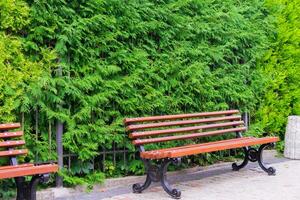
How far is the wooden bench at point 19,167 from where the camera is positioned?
5.16m

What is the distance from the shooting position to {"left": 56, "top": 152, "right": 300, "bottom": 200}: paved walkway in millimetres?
6387

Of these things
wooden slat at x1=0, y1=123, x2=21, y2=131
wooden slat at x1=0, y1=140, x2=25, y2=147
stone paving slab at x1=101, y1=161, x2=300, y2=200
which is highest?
wooden slat at x1=0, y1=123, x2=21, y2=131

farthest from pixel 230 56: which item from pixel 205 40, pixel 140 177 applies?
pixel 140 177

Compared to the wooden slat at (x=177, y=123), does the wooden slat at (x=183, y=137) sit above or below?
below

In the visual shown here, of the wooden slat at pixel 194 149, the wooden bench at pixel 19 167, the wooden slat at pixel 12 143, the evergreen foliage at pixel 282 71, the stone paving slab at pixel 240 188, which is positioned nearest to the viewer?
the wooden bench at pixel 19 167

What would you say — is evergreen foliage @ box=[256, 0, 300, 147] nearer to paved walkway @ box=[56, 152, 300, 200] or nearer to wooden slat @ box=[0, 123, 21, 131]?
paved walkway @ box=[56, 152, 300, 200]

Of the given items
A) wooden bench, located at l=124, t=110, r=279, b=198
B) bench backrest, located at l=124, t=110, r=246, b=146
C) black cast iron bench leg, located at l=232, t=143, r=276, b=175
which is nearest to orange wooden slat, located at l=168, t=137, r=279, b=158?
wooden bench, located at l=124, t=110, r=279, b=198

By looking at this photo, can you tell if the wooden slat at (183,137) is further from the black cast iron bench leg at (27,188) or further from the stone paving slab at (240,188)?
the black cast iron bench leg at (27,188)

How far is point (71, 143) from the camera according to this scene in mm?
6461

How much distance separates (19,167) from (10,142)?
14.3 inches

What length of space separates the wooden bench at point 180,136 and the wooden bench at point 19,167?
59.2 inches

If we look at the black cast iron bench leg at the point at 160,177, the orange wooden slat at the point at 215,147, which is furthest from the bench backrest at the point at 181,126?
the orange wooden slat at the point at 215,147

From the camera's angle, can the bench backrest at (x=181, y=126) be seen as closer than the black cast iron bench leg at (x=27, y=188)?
No

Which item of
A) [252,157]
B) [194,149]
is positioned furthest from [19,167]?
[252,157]
